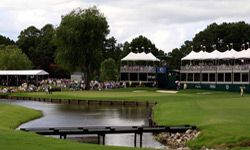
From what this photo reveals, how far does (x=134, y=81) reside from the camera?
135 m

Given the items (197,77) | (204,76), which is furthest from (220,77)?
(197,77)

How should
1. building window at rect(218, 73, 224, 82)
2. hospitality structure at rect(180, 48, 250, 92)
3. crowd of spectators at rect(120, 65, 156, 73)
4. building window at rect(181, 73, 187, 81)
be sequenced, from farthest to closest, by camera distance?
1. crowd of spectators at rect(120, 65, 156, 73)
2. building window at rect(181, 73, 187, 81)
3. building window at rect(218, 73, 224, 82)
4. hospitality structure at rect(180, 48, 250, 92)

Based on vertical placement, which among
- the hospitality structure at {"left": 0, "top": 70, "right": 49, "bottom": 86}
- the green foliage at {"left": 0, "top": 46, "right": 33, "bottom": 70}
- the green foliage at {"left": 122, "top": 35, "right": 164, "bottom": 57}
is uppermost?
the green foliage at {"left": 122, "top": 35, "right": 164, "bottom": 57}

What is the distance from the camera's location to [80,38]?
4781 inches

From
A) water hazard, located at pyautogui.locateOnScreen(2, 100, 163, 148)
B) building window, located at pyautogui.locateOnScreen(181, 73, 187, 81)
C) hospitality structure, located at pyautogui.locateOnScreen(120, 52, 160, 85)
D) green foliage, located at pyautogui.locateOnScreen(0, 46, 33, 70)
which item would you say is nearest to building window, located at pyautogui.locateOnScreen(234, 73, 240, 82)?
building window, located at pyautogui.locateOnScreen(181, 73, 187, 81)

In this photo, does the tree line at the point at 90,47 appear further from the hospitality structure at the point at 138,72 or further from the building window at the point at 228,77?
the building window at the point at 228,77

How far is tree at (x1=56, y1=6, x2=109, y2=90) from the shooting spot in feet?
398

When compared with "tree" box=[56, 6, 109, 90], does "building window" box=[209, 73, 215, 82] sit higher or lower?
lower

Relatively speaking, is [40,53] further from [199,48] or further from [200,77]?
[200,77]

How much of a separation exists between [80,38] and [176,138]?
82718mm

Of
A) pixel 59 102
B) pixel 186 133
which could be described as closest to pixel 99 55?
pixel 59 102

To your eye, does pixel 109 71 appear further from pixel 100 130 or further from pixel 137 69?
pixel 100 130

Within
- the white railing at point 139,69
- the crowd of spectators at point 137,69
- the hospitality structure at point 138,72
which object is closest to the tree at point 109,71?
the hospitality structure at point 138,72

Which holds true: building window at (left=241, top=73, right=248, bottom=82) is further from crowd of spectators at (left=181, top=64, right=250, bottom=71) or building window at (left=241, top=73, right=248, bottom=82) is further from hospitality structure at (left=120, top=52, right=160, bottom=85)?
hospitality structure at (left=120, top=52, right=160, bottom=85)
